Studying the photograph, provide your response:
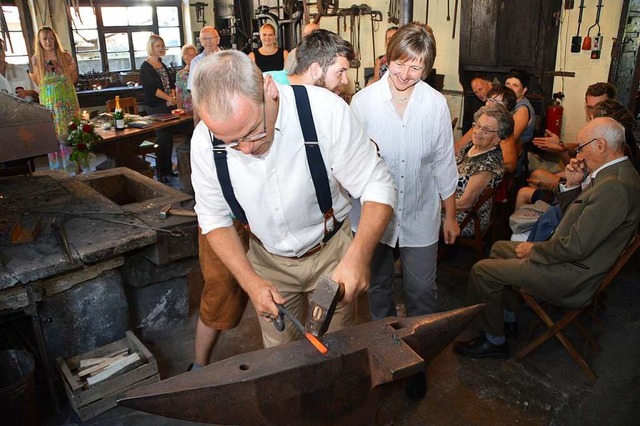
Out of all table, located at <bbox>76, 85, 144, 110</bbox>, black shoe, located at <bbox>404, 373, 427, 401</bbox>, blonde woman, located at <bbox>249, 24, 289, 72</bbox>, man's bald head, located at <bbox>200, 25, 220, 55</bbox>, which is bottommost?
black shoe, located at <bbox>404, 373, 427, 401</bbox>

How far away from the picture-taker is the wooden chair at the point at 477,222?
156 inches

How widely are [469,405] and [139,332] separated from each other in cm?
212

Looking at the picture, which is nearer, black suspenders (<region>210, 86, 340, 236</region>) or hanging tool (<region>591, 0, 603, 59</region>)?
black suspenders (<region>210, 86, 340, 236</region>)

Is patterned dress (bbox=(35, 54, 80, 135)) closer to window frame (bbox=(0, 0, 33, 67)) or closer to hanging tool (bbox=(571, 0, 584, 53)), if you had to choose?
window frame (bbox=(0, 0, 33, 67))

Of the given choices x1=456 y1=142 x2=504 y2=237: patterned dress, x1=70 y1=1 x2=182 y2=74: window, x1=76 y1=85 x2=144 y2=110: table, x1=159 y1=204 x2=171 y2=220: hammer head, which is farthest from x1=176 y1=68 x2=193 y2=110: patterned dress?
x1=456 y1=142 x2=504 y2=237: patterned dress

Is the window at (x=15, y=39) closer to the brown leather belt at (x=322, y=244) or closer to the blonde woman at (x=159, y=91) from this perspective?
the blonde woman at (x=159, y=91)

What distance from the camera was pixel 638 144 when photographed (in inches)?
191

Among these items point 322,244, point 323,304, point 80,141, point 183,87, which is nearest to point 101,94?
point 183,87

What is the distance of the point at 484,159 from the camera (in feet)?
12.8

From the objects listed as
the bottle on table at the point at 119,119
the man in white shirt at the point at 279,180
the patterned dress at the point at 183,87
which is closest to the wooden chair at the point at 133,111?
the bottle on table at the point at 119,119

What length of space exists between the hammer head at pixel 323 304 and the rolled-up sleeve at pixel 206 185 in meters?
0.60

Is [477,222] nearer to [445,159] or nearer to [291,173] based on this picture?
[445,159]

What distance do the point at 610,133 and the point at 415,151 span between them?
1122 mm

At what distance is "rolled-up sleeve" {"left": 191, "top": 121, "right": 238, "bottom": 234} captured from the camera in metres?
1.94
